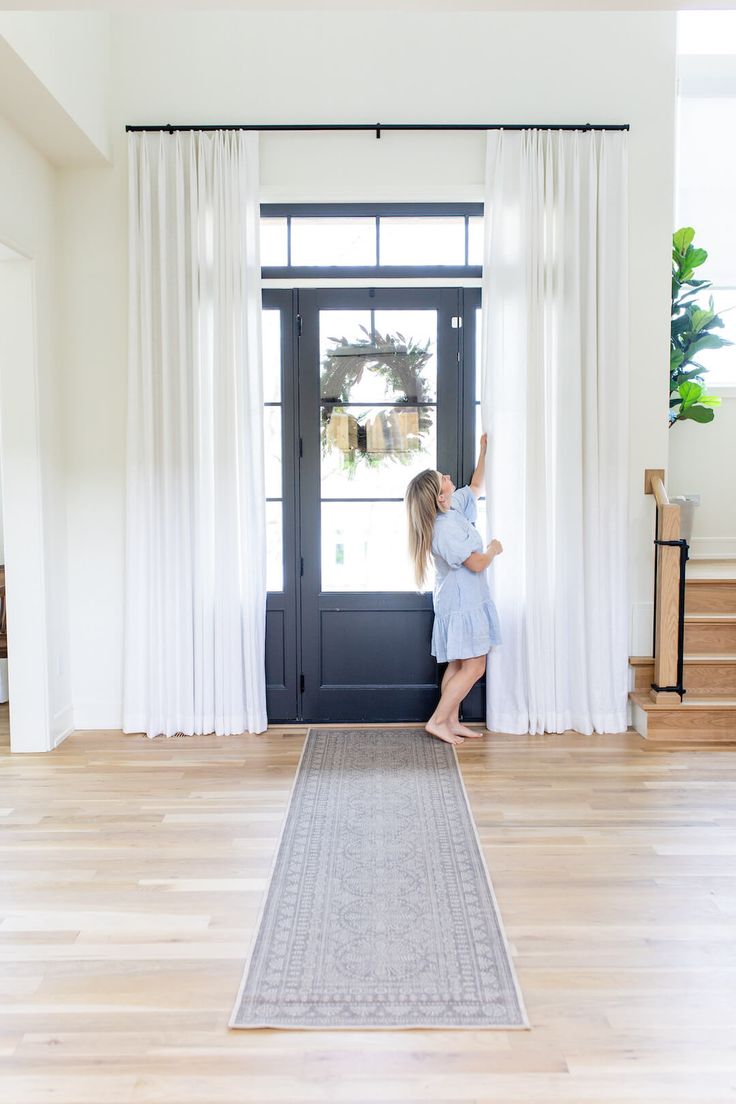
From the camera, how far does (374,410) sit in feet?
16.0

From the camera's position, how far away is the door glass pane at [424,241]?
4.79m

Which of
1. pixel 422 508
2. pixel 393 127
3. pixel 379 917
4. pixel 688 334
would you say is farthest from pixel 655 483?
pixel 379 917

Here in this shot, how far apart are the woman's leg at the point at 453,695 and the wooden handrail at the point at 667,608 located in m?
0.95

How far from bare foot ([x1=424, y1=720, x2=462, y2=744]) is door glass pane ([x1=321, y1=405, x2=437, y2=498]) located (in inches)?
51.7

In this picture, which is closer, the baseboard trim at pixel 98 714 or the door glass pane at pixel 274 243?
the door glass pane at pixel 274 243

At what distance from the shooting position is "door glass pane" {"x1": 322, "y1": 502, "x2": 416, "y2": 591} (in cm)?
490

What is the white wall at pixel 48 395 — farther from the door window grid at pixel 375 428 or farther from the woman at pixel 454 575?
the woman at pixel 454 575

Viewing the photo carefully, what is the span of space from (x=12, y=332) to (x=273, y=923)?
3255 millimetres

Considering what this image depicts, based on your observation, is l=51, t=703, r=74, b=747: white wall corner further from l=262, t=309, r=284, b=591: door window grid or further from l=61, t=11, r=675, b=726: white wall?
l=61, t=11, r=675, b=726: white wall

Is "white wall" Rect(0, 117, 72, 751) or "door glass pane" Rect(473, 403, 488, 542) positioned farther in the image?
"door glass pane" Rect(473, 403, 488, 542)

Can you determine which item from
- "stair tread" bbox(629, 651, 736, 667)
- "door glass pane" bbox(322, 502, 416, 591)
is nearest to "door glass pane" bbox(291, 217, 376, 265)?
"door glass pane" bbox(322, 502, 416, 591)

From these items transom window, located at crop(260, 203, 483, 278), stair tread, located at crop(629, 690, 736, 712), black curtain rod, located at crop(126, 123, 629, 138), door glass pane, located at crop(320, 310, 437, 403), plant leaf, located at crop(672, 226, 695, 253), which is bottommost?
stair tread, located at crop(629, 690, 736, 712)

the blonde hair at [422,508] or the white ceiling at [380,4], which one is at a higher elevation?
the white ceiling at [380,4]

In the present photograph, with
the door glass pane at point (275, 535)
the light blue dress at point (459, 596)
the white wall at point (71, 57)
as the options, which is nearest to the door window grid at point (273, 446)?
the door glass pane at point (275, 535)
